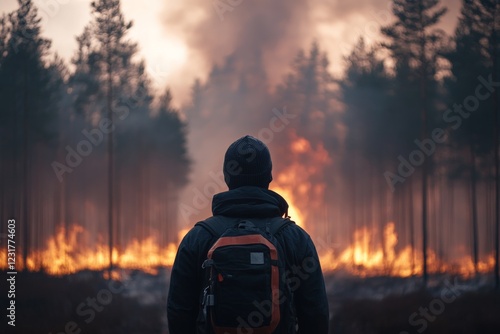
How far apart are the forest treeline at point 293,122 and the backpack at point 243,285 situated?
915 inches

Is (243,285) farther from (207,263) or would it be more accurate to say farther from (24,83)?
(24,83)

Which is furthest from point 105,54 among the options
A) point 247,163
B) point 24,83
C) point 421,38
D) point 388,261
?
point 247,163

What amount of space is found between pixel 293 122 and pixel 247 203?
55.8 meters

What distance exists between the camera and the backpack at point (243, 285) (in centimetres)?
333

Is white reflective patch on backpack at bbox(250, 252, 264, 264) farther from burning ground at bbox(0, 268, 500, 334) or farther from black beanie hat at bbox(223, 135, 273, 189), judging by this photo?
burning ground at bbox(0, 268, 500, 334)

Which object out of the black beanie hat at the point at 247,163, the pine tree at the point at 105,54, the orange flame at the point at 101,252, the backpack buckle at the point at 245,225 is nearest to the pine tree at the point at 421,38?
the pine tree at the point at 105,54

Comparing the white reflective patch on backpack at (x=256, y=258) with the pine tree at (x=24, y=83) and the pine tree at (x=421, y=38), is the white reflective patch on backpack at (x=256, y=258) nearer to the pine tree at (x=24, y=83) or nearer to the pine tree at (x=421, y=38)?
the pine tree at (x=421, y=38)

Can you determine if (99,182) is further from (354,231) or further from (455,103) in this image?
(455,103)

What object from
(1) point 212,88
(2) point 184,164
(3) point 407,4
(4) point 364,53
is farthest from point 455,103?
(1) point 212,88

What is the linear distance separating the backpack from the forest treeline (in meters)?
23.2

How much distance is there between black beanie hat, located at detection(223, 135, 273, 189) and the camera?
370 centimetres

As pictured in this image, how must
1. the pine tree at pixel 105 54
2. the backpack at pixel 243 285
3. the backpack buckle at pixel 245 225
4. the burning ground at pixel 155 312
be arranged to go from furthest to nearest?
the pine tree at pixel 105 54 < the burning ground at pixel 155 312 < the backpack buckle at pixel 245 225 < the backpack at pixel 243 285

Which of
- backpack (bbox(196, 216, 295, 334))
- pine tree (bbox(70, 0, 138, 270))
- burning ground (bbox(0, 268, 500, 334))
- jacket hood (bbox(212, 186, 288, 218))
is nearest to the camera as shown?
backpack (bbox(196, 216, 295, 334))

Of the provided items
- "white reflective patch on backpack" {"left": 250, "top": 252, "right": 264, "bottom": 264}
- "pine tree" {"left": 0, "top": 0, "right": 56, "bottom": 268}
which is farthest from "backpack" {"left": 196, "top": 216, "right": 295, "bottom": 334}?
"pine tree" {"left": 0, "top": 0, "right": 56, "bottom": 268}
